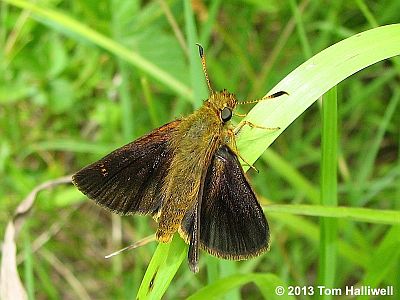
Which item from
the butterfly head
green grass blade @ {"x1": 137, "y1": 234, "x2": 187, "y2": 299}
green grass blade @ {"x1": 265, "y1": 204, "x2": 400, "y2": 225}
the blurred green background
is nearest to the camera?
green grass blade @ {"x1": 137, "y1": 234, "x2": 187, "y2": 299}

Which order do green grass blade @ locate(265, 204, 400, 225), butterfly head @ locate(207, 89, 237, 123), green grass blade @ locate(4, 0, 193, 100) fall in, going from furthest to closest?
green grass blade @ locate(4, 0, 193, 100) → butterfly head @ locate(207, 89, 237, 123) → green grass blade @ locate(265, 204, 400, 225)

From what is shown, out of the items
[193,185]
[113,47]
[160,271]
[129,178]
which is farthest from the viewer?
[113,47]

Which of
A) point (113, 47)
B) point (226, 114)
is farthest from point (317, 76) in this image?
point (113, 47)

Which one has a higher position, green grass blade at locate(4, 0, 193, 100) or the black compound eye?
green grass blade at locate(4, 0, 193, 100)

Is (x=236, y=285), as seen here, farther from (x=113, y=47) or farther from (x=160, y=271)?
(x=113, y=47)

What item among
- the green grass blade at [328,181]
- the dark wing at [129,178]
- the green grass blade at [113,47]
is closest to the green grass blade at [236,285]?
the green grass blade at [328,181]

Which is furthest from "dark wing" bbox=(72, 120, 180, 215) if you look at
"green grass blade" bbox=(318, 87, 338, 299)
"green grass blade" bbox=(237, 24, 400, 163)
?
"green grass blade" bbox=(318, 87, 338, 299)

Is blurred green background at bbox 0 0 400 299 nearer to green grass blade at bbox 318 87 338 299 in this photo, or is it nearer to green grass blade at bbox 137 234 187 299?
green grass blade at bbox 318 87 338 299
